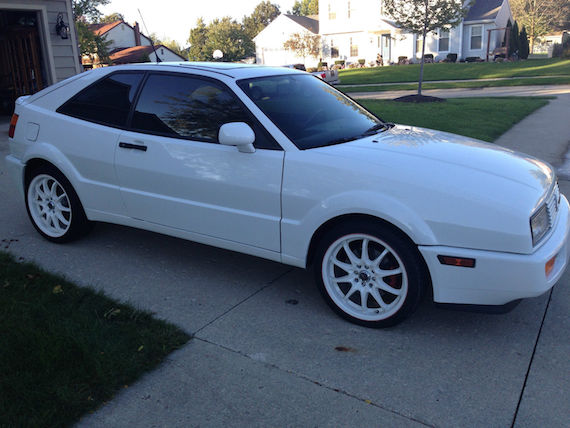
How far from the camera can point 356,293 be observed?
141 inches

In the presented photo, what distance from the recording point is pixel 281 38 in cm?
5262

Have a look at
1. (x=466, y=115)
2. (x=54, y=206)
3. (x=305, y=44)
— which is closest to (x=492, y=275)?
(x=54, y=206)

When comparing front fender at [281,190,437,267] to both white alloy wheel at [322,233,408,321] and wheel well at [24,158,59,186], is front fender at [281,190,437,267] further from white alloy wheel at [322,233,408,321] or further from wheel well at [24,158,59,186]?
wheel well at [24,158,59,186]

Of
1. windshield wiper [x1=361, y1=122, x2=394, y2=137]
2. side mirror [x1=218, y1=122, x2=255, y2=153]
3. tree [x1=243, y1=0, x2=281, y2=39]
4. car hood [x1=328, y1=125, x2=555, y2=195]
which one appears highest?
tree [x1=243, y1=0, x2=281, y2=39]

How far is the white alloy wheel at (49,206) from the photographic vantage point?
4.92 metres

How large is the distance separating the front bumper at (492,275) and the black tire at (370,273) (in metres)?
0.13

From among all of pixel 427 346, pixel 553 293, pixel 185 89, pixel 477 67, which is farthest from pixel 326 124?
pixel 477 67

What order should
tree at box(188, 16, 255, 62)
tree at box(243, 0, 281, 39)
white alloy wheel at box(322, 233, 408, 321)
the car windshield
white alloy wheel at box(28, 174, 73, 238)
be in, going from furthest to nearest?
tree at box(243, 0, 281, 39) → tree at box(188, 16, 255, 62) → white alloy wheel at box(28, 174, 73, 238) → the car windshield → white alloy wheel at box(322, 233, 408, 321)

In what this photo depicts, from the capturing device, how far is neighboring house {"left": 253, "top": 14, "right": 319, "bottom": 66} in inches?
2018

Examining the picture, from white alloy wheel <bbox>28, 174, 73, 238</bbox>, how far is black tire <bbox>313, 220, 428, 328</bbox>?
2.68 m

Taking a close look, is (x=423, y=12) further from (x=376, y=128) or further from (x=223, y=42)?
(x=223, y=42)

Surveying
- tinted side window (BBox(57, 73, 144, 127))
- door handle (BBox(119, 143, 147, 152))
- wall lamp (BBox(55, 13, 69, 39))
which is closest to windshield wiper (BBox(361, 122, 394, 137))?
door handle (BBox(119, 143, 147, 152))

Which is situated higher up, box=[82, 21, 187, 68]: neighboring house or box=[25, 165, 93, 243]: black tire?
box=[82, 21, 187, 68]: neighboring house

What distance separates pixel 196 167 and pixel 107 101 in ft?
4.10
